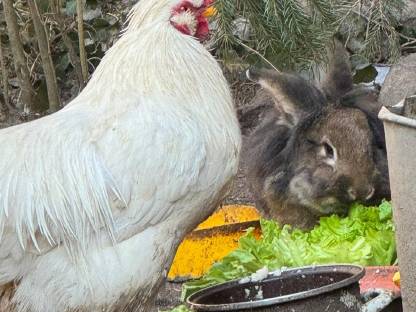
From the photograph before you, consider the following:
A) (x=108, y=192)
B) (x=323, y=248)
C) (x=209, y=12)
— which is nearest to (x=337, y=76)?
(x=323, y=248)

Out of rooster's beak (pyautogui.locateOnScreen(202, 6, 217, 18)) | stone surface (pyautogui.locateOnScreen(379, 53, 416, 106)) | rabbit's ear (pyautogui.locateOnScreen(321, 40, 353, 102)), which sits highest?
rooster's beak (pyautogui.locateOnScreen(202, 6, 217, 18))

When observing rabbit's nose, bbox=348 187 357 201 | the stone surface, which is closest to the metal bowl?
rabbit's nose, bbox=348 187 357 201

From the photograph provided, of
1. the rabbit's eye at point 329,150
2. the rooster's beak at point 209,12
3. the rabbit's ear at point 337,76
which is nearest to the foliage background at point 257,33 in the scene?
the rooster's beak at point 209,12

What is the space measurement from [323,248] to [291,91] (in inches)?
39.5

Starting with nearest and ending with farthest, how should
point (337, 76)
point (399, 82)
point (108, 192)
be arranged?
1. point (108, 192)
2. point (337, 76)
3. point (399, 82)

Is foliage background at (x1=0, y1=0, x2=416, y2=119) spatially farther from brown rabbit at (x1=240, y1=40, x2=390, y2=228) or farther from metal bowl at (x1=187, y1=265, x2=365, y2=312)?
metal bowl at (x1=187, y1=265, x2=365, y2=312)

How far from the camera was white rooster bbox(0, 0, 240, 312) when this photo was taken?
3.39 m

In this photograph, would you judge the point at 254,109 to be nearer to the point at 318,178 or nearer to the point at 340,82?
the point at 340,82

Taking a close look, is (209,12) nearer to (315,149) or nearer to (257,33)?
(257,33)

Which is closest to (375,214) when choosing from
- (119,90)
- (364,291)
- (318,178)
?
(318,178)

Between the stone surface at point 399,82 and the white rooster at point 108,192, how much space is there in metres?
3.23

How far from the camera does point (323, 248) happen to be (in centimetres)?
453

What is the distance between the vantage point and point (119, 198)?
3451mm

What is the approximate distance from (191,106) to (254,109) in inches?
136
